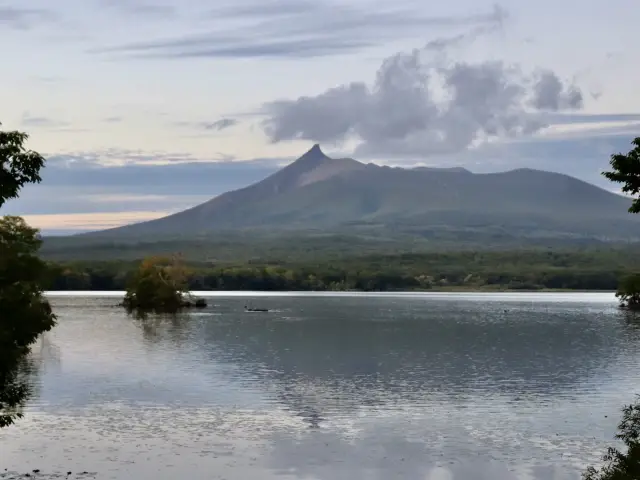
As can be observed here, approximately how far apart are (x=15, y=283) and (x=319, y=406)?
85.0 ft

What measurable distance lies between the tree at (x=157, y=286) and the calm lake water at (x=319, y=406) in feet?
169

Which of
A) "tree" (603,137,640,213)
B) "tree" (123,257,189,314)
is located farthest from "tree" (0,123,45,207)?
"tree" (123,257,189,314)

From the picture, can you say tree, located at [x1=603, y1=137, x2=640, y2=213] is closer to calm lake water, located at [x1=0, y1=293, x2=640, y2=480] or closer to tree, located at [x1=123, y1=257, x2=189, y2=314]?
calm lake water, located at [x1=0, y1=293, x2=640, y2=480]

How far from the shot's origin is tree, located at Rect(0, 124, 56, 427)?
36.9 meters

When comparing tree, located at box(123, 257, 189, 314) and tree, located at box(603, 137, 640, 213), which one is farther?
tree, located at box(123, 257, 189, 314)

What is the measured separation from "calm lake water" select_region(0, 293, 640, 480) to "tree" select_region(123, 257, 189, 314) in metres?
51.6

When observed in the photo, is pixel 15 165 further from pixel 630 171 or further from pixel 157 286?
pixel 157 286

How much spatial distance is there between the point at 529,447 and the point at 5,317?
3157cm

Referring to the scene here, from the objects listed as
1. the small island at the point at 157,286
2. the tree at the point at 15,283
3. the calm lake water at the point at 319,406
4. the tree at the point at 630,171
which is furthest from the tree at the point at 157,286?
the tree at the point at 630,171

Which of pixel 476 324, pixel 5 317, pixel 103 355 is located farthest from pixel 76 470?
pixel 476 324

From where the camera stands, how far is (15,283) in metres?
76.0

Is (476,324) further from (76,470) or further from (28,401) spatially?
(76,470)

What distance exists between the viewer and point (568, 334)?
5551 inches

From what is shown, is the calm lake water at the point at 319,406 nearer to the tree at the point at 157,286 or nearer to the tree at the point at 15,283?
the tree at the point at 15,283
